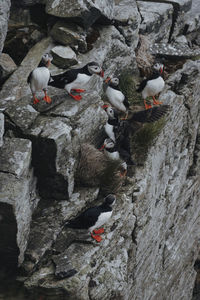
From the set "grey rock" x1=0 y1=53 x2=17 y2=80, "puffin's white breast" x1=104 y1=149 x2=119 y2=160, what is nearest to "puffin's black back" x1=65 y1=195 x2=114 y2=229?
"puffin's white breast" x1=104 y1=149 x2=119 y2=160

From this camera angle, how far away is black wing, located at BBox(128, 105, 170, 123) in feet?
23.1

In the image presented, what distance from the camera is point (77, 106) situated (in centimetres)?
591

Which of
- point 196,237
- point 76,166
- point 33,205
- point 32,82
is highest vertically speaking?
point 32,82

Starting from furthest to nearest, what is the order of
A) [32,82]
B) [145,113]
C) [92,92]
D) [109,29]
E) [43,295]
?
[109,29] → [145,113] → [92,92] → [32,82] → [43,295]

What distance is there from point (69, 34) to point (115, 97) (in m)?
1.36

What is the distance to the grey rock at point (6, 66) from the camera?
21.8 feet

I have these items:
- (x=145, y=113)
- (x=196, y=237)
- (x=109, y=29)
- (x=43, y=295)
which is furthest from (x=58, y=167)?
(x=196, y=237)

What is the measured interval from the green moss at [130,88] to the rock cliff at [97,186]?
45mm

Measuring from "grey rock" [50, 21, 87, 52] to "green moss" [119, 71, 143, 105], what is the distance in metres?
1.11

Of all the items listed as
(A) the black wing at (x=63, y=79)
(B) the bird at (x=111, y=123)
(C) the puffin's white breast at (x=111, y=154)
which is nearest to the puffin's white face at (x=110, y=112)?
(B) the bird at (x=111, y=123)

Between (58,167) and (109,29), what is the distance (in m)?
3.82

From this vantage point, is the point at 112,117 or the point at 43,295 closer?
the point at 43,295

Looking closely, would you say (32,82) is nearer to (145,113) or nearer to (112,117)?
(112,117)

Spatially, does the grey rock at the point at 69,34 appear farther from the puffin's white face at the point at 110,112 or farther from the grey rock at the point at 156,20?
the grey rock at the point at 156,20
